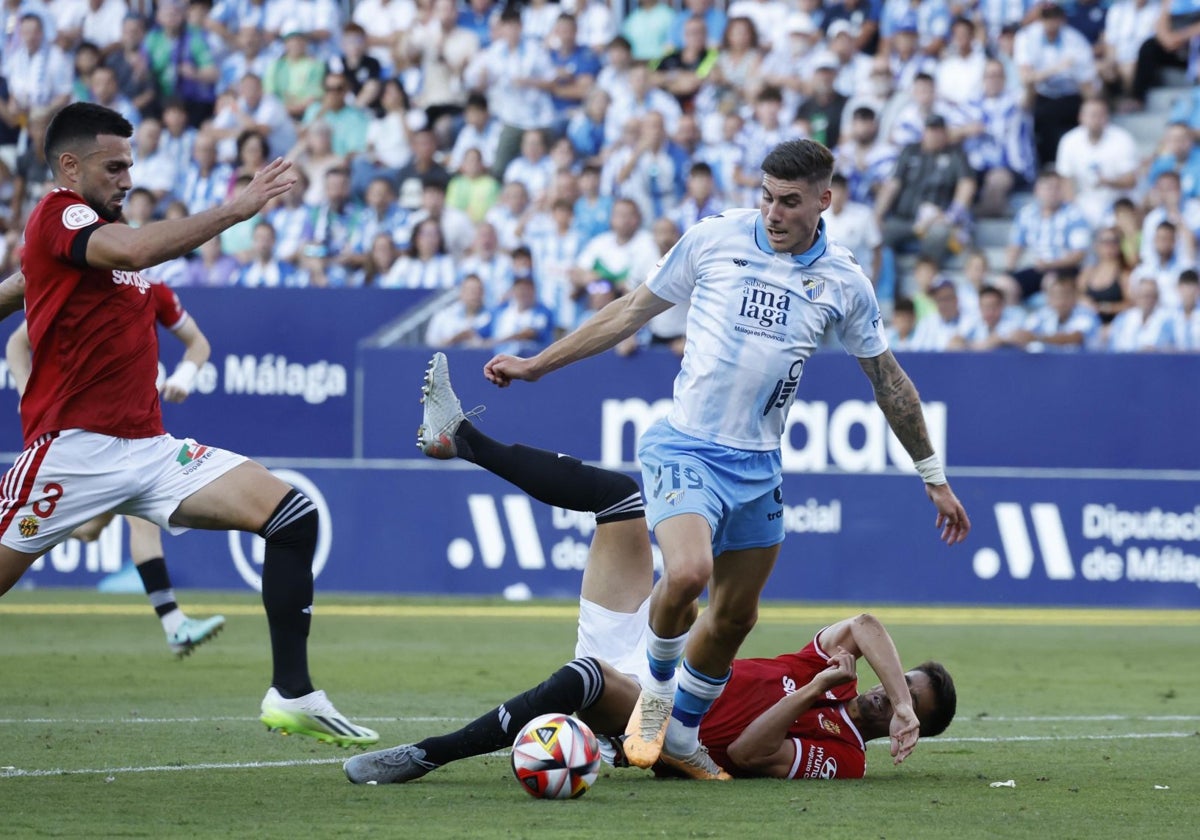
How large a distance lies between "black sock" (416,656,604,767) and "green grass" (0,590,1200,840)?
18 centimetres

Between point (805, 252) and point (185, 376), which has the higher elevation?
point (805, 252)

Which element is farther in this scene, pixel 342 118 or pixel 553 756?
pixel 342 118

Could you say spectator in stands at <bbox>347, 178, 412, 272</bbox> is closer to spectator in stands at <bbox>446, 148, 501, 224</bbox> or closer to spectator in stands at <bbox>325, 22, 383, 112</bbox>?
spectator in stands at <bbox>446, 148, 501, 224</bbox>

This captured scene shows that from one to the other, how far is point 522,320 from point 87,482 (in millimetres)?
10979

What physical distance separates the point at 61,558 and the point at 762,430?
11015 millimetres

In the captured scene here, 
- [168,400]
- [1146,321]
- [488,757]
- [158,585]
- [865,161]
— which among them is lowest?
[488,757]

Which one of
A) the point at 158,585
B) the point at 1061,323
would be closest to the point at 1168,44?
the point at 1061,323

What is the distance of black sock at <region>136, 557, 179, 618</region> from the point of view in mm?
11359

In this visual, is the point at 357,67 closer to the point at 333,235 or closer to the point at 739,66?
the point at 333,235

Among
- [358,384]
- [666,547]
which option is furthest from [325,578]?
[666,547]

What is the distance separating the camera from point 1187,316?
1680 centimetres

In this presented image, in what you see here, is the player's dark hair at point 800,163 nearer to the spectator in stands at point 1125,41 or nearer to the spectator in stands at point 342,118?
the spectator in stands at point 1125,41

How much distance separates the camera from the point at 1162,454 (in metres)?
16.5

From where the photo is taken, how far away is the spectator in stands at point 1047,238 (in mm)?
17875
